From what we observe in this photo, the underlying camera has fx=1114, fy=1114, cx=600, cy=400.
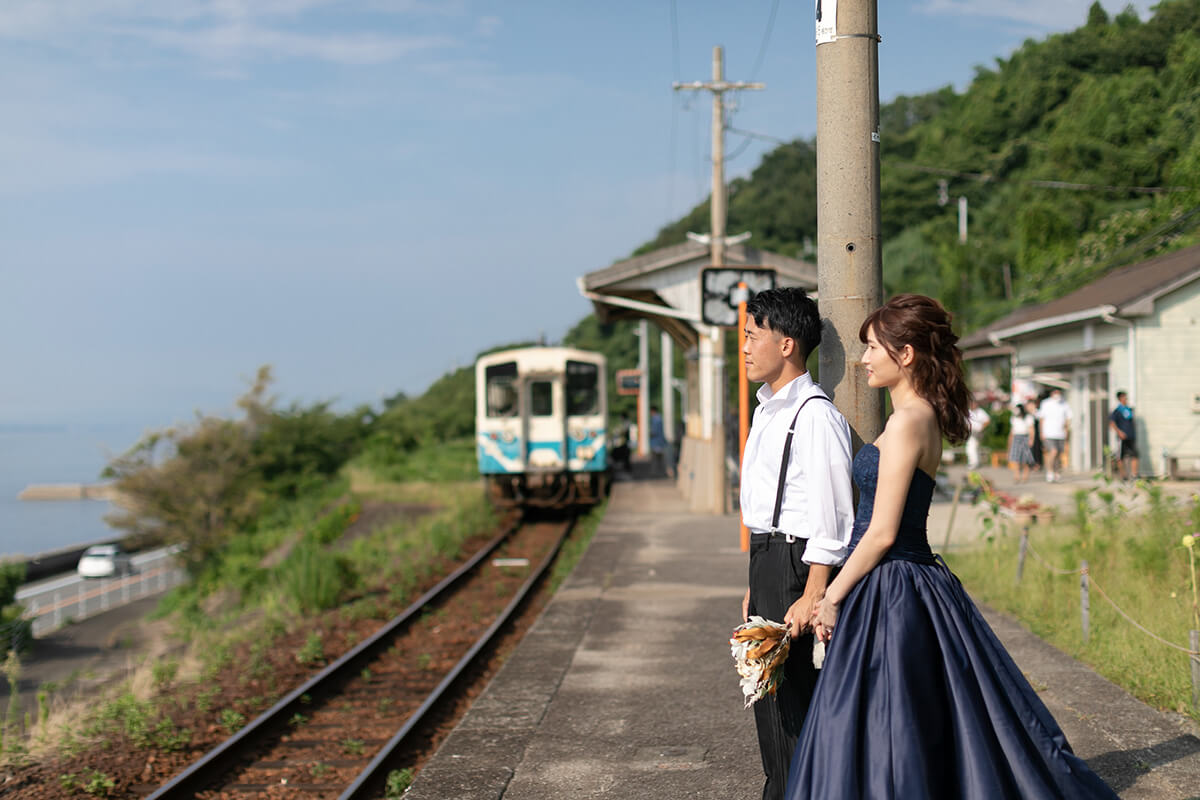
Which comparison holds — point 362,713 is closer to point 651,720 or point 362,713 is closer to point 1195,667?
point 651,720

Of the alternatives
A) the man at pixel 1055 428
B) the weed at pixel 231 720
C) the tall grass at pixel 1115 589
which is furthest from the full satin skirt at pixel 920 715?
the man at pixel 1055 428

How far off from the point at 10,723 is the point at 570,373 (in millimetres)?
13202

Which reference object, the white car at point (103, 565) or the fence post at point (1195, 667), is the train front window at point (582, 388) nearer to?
the fence post at point (1195, 667)

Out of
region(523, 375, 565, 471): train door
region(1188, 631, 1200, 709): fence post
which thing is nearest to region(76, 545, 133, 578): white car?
region(523, 375, 565, 471): train door

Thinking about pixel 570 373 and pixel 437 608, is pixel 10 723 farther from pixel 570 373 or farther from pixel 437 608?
pixel 570 373

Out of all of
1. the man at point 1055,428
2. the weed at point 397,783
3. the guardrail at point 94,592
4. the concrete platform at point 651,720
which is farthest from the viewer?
the guardrail at point 94,592

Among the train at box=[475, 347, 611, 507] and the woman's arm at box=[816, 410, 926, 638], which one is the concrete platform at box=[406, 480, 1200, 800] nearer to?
the woman's arm at box=[816, 410, 926, 638]

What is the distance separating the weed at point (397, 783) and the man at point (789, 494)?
9.30 feet

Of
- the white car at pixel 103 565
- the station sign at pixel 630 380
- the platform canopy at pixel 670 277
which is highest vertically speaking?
the platform canopy at pixel 670 277

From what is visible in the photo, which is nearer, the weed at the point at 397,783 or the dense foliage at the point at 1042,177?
the weed at the point at 397,783

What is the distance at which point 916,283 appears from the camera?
5512 cm

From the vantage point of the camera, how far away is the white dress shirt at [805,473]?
300 centimetres

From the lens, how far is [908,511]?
288 centimetres

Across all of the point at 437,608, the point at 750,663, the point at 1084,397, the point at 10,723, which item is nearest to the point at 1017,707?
the point at 750,663
